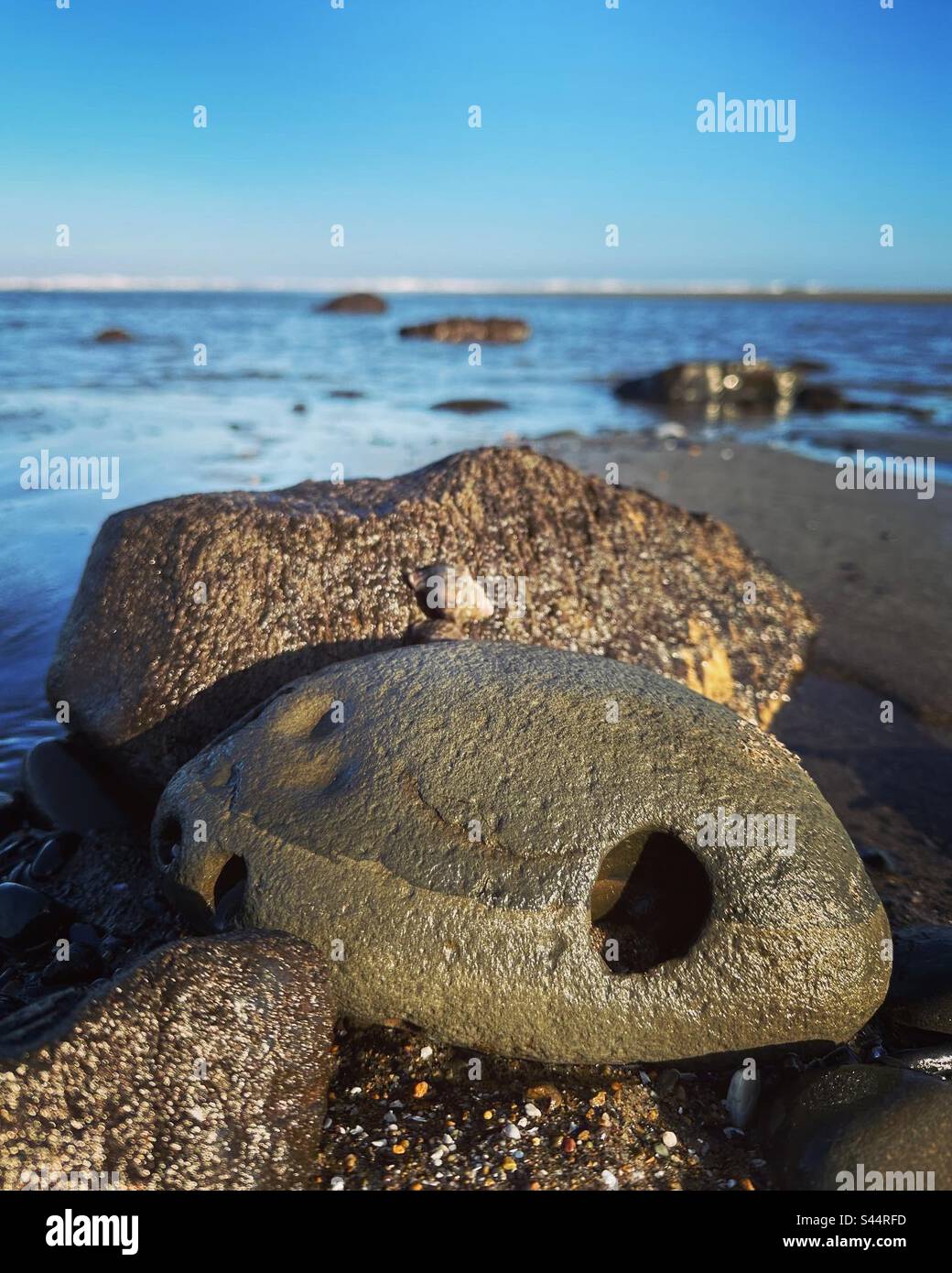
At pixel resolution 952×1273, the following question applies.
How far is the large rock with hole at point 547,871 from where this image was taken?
2807mm

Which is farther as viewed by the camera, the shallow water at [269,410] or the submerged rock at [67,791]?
the shallow water at [269,410]

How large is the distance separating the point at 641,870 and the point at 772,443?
1237 centimetres

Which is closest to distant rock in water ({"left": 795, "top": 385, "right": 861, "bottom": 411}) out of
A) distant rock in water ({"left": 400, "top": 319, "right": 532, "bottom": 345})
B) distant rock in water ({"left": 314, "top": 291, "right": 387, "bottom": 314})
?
distant rock in water ({"left": 400, "top": 319, "right": 532, "bottom": 345})

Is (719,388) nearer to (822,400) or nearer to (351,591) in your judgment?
(822,400)

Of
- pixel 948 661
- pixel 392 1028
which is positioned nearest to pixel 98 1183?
pixel 392 1028

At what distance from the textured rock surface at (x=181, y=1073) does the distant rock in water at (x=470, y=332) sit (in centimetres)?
3476

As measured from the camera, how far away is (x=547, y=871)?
2857 mm

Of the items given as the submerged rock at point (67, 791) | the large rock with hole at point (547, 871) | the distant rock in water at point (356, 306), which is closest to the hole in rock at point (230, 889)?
the large rock with hole at point (547, 871)

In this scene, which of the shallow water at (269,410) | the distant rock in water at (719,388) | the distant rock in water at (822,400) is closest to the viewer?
the shallow water at (269,410)

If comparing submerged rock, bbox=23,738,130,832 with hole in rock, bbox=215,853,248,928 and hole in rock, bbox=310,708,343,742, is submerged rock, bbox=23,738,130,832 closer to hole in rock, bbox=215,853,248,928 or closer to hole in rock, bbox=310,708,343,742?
hole in rock, bbox=215,853,248,928

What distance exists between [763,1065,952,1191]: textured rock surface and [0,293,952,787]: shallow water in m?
3.66

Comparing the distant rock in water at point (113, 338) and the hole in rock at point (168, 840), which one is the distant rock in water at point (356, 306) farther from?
the hole in rock at point (168, 840)

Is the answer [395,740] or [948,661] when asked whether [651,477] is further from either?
[395,740]
